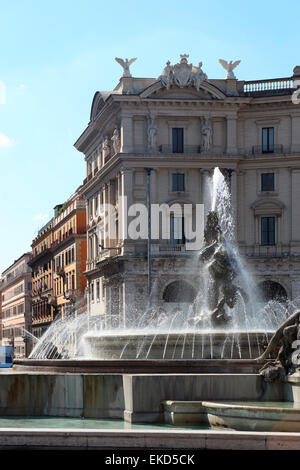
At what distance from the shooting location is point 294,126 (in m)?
61.3

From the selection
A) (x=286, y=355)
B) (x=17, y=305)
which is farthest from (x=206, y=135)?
(x=17, y=305)

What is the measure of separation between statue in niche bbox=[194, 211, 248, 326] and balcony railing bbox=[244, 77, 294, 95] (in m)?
40.8

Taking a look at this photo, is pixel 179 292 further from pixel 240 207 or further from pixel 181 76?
pixel 181 76

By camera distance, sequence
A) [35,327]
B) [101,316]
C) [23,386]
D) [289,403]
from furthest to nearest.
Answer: [35,327] → [101,316] → [23,386] → [289,403]

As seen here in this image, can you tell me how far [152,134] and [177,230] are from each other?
6654mm

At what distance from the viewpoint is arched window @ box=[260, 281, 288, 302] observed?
195 feet

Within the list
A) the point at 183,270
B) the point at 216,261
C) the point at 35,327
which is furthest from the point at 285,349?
the point at 35,327

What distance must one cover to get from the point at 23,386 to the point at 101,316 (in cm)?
5141

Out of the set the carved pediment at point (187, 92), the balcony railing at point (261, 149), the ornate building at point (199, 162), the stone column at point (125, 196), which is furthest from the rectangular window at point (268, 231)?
the stone column at point (125, 196)

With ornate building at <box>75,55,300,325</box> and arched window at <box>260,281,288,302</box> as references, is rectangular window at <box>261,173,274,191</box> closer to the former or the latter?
ornate building at <box>75,55,300,325</box>

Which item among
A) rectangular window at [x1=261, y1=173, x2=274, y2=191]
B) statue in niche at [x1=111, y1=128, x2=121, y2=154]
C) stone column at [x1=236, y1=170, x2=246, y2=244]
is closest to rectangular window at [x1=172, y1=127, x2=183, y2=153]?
statue in niche at [x1=111, y1=128, x2=121, y2=154]

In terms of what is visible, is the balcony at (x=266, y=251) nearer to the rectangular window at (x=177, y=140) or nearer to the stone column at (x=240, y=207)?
the stone column at (x=240, y=207)

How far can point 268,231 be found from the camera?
A: 60.8 meters
